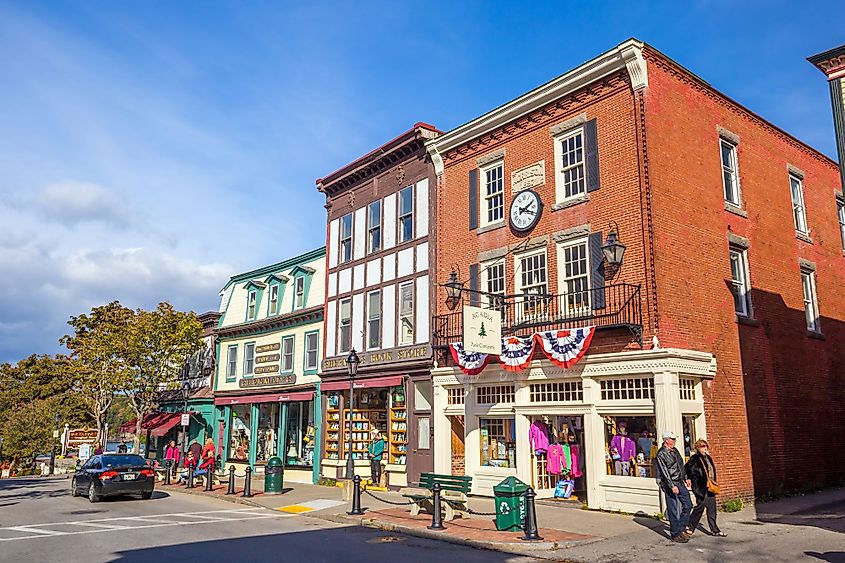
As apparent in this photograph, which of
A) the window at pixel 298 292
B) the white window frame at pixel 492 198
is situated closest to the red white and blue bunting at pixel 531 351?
the white window frame at pixel 492 198

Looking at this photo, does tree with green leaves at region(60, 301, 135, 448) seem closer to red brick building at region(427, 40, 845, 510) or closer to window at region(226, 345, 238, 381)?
window at region(226, 345, 238, 381)

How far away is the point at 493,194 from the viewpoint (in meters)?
20.8

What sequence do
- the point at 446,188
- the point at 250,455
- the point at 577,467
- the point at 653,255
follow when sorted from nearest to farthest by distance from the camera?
1. the point at 653,255
2. the point at 577,467
3. the point at 446,188
4. the point at 250,455

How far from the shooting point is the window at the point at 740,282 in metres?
18.2

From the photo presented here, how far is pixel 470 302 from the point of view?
20.8 metres

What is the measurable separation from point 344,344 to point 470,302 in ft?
23.6

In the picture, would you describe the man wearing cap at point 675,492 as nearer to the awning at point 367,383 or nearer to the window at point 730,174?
the window at point 730,174

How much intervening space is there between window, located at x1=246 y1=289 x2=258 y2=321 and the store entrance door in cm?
1846

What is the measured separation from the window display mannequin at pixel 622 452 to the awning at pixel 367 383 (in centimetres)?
838

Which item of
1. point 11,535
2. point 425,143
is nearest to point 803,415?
→ point 425,143

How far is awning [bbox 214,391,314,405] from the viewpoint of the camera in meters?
27.6

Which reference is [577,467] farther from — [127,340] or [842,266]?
[127,340]

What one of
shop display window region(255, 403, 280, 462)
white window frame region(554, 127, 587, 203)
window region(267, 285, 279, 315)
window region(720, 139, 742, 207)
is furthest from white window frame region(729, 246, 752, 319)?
window region(267, 285, 279, 315)

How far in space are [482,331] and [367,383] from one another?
811 cm
